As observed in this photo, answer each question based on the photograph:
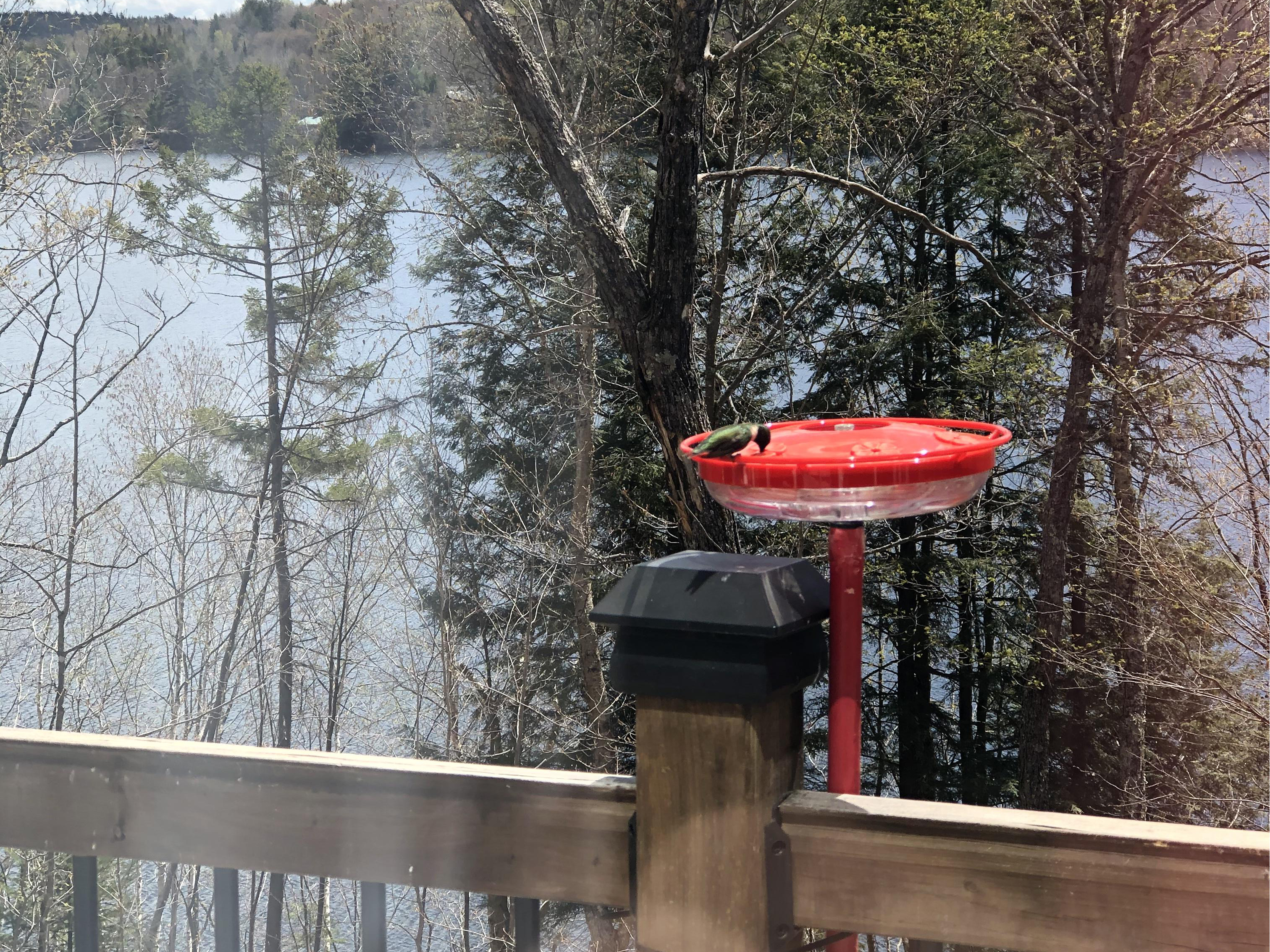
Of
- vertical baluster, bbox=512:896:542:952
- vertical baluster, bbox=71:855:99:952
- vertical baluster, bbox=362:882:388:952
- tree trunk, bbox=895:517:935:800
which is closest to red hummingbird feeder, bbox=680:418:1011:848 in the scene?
vertical baluster, bbox=512:896:542:952

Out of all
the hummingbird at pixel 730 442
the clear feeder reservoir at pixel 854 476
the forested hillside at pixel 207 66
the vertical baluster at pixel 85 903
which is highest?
the forested hillside at pixel 207 66

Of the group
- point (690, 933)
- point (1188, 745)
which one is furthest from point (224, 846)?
point (1188, 745)

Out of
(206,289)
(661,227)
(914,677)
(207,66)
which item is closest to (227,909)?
(661,227)

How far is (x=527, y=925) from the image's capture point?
75cm

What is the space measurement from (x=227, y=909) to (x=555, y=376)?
5.99 meters

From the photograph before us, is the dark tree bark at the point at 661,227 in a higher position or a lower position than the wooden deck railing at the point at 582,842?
higher

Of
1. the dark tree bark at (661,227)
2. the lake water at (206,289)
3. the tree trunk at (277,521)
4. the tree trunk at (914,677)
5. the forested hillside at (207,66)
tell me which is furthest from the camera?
the tree trunk at (277,521)

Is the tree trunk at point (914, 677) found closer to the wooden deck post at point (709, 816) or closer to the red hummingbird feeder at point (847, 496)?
the red hummingbird feeder at point (847, 496)

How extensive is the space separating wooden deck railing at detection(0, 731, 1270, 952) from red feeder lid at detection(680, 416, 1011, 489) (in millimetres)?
200

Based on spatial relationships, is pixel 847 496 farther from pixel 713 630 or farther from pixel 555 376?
pixel 555 376

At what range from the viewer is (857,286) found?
6645 mm

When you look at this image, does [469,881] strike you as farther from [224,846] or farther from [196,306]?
[196,306]

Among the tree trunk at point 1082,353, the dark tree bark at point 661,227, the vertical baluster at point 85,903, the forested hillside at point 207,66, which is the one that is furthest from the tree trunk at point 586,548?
the vertical baluster at point 85,903

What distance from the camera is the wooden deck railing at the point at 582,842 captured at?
0.61 metres
